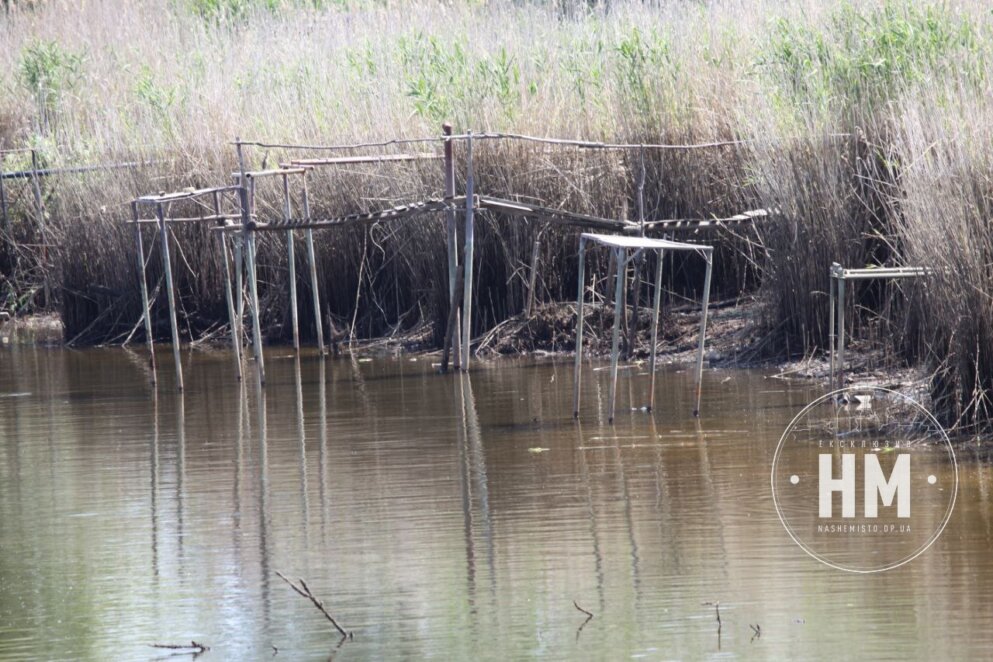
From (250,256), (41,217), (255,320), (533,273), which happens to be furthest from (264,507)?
(41,217)

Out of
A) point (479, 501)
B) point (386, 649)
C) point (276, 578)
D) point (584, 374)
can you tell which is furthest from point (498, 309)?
point (386, 649)

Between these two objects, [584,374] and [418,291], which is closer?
[584,374]

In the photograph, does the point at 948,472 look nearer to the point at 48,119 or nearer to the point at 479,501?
the point at 479,501

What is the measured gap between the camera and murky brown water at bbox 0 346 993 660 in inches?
241

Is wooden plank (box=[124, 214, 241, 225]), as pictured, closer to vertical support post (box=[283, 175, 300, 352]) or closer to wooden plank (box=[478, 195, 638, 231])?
vertical support post (box=[283, 175, 300, 352])

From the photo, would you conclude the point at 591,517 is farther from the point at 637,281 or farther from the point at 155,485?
the point at 637,281

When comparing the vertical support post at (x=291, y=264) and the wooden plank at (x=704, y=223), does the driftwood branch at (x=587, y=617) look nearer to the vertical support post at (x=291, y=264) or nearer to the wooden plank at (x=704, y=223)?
the wooden plank at (x=704, y=223)

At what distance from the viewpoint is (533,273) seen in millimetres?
13648

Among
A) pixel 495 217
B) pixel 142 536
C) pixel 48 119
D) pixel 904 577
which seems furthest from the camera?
pixel 48 119

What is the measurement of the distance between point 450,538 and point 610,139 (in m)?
7.75

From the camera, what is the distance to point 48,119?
21812 mm

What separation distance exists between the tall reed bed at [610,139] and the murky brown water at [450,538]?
140 cm

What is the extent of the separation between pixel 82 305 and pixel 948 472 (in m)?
11.3

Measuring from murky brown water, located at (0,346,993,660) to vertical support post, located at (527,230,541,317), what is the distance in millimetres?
1718
